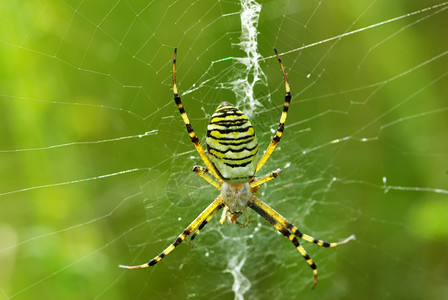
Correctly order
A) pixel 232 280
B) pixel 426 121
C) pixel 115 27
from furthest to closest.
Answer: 1. pixel 232 280
2. pixel 426 121
3. pixel 115 27

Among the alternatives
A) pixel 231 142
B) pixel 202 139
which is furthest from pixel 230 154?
pixel 202 139

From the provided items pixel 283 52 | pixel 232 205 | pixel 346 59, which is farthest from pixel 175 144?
pixel 346 59

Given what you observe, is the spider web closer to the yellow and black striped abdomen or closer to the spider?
the spider

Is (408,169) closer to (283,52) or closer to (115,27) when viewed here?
(283,52)

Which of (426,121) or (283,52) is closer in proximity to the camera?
(283,52)

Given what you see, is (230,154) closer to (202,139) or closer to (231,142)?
(231,142)

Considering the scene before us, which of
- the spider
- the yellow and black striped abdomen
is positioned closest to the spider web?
the spider

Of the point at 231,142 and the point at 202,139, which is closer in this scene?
the point at 231,142
